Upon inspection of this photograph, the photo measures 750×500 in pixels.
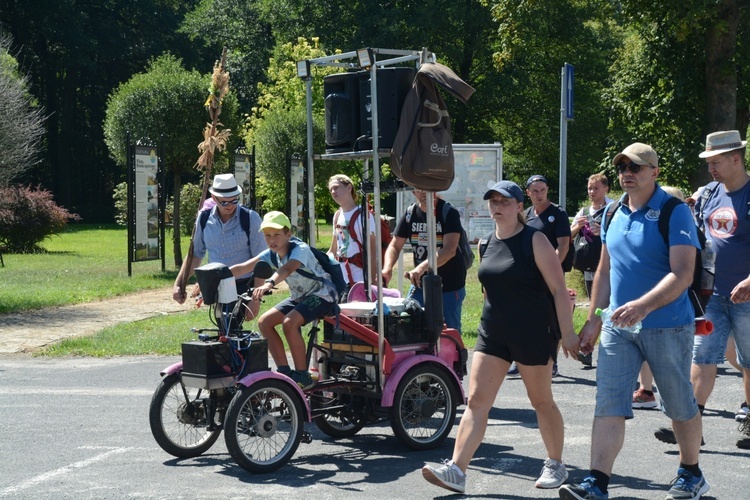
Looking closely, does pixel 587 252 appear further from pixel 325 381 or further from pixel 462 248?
pixel 325 381

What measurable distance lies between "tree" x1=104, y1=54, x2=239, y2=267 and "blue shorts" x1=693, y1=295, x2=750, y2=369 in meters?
19.9

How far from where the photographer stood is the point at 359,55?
7.21 meters

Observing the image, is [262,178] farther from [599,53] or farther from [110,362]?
[110,362]

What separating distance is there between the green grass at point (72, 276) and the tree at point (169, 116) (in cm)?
239

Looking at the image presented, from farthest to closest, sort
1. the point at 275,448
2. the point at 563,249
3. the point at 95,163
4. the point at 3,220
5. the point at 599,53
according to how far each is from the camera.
→ the point at 95,163 < the point at 599,53 < the point at 3,220 < the point at 563,249 < the point at 275,448

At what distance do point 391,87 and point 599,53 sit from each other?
1557 inches

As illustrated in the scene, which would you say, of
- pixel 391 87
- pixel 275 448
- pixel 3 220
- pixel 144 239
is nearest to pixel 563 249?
pixel 391 87

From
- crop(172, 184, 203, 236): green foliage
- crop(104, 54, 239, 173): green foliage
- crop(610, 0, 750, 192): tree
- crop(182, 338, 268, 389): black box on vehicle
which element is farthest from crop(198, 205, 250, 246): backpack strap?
crop(172, 184, 203, 236): green foliage

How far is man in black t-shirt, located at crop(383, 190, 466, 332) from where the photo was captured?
8.47 meters

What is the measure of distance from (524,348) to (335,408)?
1905 mm

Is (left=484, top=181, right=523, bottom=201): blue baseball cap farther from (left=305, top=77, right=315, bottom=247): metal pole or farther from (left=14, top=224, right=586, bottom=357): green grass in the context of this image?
(left=14, top=224, right=586, bottom=357): green grass

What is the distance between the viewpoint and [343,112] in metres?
7.78

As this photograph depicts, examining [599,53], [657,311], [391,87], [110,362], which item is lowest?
[110,362]

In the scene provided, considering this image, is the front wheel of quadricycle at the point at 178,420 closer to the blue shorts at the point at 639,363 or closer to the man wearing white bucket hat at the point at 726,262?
the blue shorts at the point at 639,363
